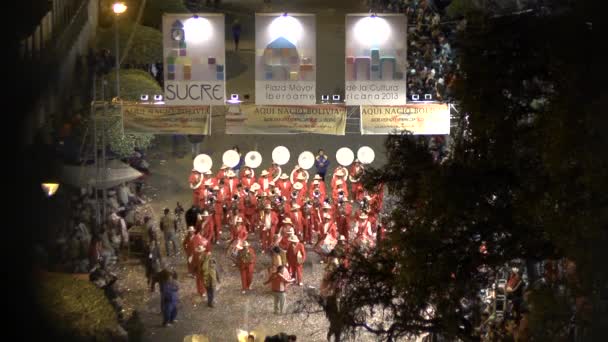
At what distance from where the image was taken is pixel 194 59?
2264cm

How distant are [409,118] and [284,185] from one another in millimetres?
3694

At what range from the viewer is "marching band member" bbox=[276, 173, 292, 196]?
1012 inches

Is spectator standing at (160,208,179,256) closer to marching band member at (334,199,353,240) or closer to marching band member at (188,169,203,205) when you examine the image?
marching band member at (188,169,203,205)

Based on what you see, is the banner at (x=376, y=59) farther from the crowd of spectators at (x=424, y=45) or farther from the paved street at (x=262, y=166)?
the crowd of spectators at (x=424, y=45)

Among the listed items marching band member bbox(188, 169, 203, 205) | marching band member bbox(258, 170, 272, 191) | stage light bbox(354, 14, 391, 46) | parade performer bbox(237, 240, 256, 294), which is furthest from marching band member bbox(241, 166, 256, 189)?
stage light bbox(354, 14, 391, 46)

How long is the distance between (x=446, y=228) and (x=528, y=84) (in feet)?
5.10

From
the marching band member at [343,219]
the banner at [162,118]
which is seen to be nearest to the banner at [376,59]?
the marching band member at [343,219]

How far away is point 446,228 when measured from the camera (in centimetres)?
1119

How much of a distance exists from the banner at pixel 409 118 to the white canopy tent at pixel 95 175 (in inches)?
197

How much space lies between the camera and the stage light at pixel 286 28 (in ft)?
71.9

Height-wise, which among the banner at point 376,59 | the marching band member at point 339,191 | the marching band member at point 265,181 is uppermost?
the banner at point 376,59

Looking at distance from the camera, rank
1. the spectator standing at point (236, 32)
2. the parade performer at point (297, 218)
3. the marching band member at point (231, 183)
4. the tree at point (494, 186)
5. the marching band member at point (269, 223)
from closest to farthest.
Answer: the tree at point (494, 186)
the marching band member at point (269, 223)
the parade performer at point (297, 218)
the marching band member at point (231, 183)
the spectator standing at point (236, 32)

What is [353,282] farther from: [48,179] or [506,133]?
[48,179]

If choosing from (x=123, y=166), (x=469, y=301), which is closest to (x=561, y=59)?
(x=469, y=301)
